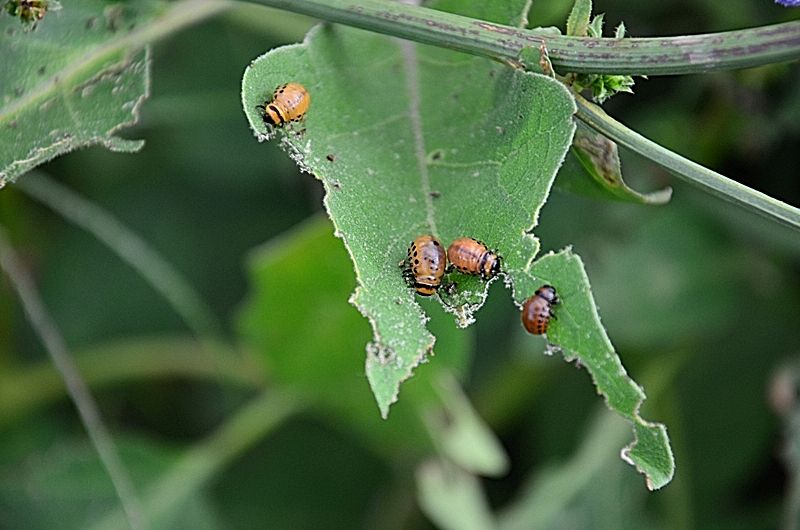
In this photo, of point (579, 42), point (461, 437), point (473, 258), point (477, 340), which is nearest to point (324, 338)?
point (461, 437)

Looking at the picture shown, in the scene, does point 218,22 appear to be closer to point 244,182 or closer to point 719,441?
point 244,182

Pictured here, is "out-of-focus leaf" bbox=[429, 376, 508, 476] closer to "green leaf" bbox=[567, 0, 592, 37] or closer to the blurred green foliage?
the blurred green foliage

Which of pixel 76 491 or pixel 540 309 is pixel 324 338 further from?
pixel 540 309

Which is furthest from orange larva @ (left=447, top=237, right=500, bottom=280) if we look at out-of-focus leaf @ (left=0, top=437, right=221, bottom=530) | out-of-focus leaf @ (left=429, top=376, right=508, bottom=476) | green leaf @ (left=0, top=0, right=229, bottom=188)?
out-of-focus leaf @ (left=0, top=437, right=221, bottom=530)

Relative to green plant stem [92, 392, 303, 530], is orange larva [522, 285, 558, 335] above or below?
above

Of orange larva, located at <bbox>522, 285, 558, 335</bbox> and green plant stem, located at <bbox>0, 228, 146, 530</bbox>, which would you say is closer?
orange larva, located at <bbox>522, 285, 558, 335</bbox>

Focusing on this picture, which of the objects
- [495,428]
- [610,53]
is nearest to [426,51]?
[610,53]
